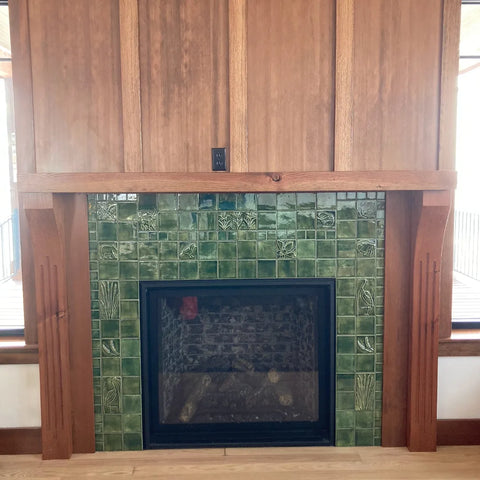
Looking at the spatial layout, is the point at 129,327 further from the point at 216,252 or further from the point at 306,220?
the point at 306,220

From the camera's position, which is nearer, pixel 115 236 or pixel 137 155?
pixel 137 155

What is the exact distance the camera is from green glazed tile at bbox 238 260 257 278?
2.63 m

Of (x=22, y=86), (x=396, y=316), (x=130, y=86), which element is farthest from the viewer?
(x=396, y=316)

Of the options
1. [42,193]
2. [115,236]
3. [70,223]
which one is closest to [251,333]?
[115,236]

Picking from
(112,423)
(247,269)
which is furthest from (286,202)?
(112,423)

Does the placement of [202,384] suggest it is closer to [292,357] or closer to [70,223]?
[292,357]

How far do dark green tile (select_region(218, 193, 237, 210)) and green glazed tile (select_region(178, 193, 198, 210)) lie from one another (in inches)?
4.8

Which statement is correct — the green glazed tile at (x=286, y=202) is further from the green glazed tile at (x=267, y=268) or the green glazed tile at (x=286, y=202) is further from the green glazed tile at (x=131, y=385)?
the green glazed tile at (x=131, y=385)

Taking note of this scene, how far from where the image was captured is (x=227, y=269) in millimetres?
2627

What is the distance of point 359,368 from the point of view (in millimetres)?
2689

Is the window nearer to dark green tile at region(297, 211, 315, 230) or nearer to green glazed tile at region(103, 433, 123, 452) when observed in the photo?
dark green tile at region(297, 211, 315, 230)

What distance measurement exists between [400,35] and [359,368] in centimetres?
164

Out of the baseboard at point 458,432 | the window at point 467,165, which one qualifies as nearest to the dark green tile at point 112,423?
the baseboard at point 458,432

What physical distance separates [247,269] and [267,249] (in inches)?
5.7
